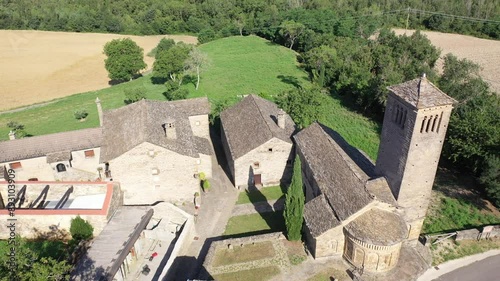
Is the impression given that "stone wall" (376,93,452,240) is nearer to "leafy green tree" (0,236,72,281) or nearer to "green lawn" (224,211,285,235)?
"green lawn" (224,211,285,235)

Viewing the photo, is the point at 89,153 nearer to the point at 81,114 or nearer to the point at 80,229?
the point at 80,229

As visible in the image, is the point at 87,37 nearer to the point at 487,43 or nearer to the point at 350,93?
the point at 350,93

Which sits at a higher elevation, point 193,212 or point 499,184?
point 499,184

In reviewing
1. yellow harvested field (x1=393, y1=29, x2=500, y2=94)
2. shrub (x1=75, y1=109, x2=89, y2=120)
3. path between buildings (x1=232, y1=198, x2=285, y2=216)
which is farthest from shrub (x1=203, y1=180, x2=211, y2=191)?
yellow harvested field (x1=393, y1=29, x2=500, y2=94)

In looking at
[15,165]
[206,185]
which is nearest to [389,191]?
[206,185]

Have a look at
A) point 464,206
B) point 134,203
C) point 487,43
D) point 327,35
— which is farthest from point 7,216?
point 487,43

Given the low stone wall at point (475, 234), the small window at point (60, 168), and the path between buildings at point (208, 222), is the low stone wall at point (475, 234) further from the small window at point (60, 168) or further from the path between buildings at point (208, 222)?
the small window at point (60, 168)

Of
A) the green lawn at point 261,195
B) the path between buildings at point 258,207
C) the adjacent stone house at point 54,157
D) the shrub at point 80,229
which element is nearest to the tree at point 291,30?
the green lawn at point 261,195
